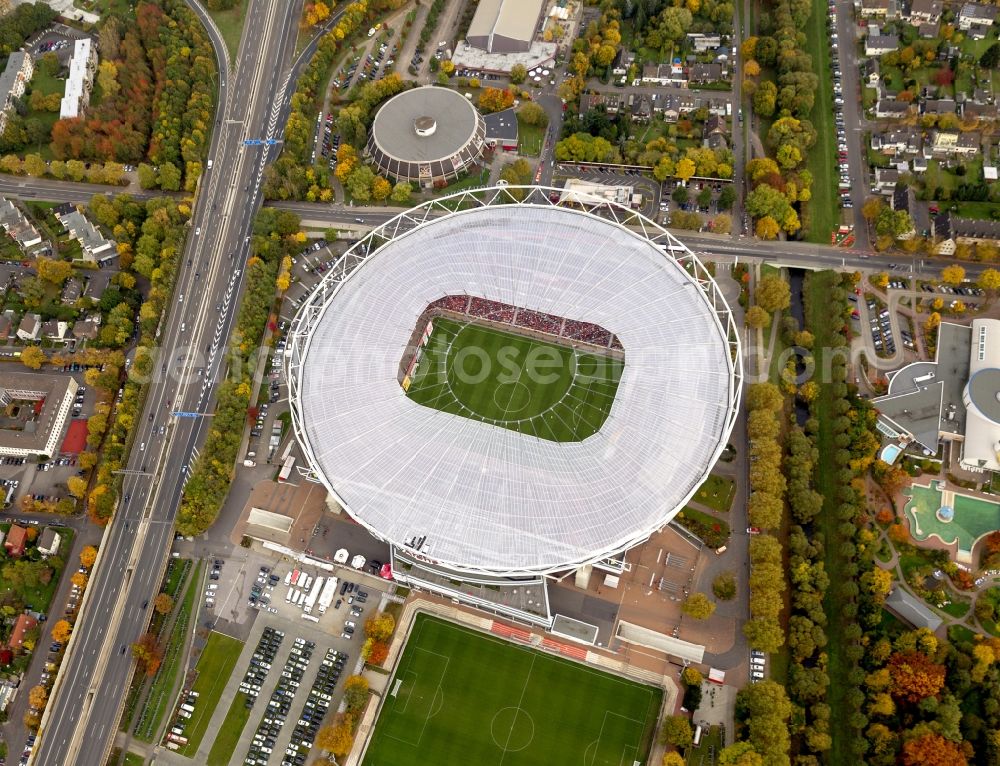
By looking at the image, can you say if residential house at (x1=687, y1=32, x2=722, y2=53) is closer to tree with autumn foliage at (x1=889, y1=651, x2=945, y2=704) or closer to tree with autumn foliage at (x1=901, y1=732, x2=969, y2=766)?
tree with autumn foliage at (x1=889, y1=651, x2=945, y2=704)

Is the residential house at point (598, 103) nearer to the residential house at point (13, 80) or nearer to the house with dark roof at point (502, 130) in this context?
the house with dark roof at point (502, 130)

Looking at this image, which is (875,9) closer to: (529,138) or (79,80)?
(529,138)

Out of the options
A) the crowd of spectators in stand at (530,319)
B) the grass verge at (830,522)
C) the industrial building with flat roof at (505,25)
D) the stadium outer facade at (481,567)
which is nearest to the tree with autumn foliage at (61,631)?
the stadium outer facade at (481,567)

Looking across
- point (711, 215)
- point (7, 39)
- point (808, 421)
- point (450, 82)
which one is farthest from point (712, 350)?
point (7, 39)

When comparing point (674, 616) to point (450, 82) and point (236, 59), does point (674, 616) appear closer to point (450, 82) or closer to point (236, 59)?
point (450, 82)

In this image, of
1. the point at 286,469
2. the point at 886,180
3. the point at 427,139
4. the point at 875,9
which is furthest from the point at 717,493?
the point at 875,9
